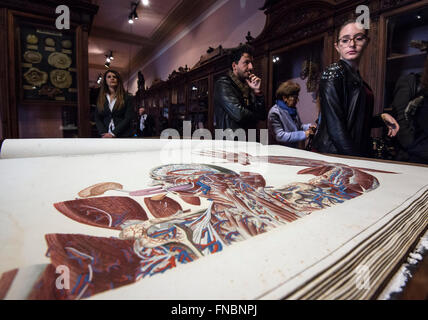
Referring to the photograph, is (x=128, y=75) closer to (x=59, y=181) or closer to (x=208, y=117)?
(x=208, y=117)

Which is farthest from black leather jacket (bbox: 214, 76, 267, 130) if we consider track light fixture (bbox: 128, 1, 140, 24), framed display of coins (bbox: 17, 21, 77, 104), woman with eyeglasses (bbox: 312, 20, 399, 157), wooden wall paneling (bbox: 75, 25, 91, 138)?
track light fixture (bbox: 128, 1, 140, 24)

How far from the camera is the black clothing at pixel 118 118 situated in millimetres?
1763

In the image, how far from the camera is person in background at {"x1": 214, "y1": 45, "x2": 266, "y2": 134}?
1364 mm

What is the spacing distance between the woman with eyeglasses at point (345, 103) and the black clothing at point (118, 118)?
1.38 m

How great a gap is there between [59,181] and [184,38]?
211 inches

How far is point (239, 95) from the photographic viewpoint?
1416mm

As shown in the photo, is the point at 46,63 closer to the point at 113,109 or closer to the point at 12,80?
the point at 12,80

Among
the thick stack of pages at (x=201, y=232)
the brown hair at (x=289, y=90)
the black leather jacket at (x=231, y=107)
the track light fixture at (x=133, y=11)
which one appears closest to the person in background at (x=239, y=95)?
the black leather jacket at (x=231, y=107)

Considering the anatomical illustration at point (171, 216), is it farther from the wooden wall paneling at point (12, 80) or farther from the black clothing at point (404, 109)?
the wooden wall paneling at point (12, 80)

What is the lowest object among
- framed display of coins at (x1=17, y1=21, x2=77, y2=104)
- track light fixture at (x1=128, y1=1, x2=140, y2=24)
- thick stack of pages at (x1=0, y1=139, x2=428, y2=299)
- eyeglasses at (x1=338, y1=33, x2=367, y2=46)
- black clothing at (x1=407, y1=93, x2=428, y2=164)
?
thick stack of pages at (x1=0, y1=139, x2=428, y2=299)

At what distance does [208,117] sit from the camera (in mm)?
3420

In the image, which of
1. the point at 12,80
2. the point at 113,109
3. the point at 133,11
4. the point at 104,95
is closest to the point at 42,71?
the point at 12,80

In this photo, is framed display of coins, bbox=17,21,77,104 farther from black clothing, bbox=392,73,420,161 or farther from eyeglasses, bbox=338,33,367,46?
black clothing, bbox=392,73,420,161
